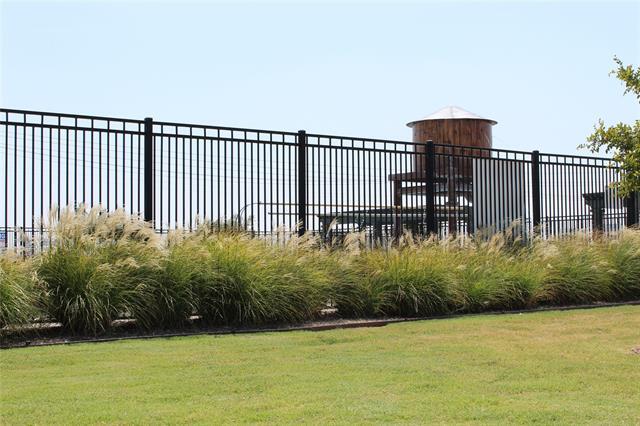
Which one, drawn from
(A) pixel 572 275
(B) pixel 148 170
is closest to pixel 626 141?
(A) pixel 572 275

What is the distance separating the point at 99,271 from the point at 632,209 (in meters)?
12.7

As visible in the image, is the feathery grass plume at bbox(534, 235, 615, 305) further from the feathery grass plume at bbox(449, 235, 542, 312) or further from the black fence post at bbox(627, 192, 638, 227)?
the black fence post at bbox(627, 192, 638, 227)

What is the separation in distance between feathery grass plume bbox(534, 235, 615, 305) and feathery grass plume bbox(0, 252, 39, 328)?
22.8ft

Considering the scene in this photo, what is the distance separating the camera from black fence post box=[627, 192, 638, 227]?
1714 centimetres

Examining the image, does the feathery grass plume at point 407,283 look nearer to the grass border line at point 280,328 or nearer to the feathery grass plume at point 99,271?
the grass border line at point 280,328

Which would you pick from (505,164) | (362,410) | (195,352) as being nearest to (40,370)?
(195,352)

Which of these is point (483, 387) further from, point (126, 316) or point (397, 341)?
point (126, 316)

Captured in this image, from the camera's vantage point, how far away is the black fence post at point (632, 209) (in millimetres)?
17141

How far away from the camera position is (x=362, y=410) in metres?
4.88

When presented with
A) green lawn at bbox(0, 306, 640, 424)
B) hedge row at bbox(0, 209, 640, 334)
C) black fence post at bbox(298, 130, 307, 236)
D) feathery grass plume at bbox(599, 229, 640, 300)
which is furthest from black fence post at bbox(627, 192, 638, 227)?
green lawn at bbox(0, 306, 640, 424)

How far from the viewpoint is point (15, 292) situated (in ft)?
24.5

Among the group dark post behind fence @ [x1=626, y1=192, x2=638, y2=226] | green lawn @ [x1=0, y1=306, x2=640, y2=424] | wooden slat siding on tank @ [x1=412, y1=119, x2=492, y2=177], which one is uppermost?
wooden slat siding on tank @ [x1=412, y1=119, x2=492, y2=177]

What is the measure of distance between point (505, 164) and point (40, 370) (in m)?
10.7

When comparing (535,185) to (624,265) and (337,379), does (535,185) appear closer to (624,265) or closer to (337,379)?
(624,265)
